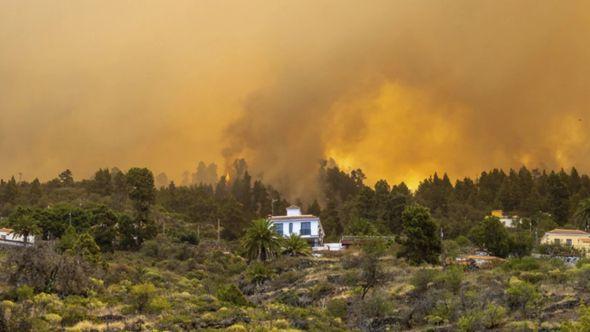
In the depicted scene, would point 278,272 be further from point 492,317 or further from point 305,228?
point 492,317

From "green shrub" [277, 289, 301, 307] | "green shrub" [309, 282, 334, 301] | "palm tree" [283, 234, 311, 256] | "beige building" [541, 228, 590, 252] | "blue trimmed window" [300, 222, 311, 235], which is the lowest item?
"green shrub" [277, 289, 301, 307]

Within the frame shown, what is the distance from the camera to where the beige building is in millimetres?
86506

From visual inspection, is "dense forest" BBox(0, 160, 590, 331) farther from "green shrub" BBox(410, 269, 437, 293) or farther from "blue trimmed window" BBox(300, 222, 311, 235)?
"blue trimmed window" BBox(300, 222, 311, 235)

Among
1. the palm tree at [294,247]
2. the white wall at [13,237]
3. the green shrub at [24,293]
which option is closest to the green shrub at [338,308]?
the green shrub at [24,293]

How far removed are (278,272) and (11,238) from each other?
41252 mm

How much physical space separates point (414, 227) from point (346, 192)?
96815 millimetres

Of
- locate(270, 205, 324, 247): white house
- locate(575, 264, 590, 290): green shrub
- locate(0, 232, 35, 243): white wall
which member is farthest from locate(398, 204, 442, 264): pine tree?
locate(0, 232, 35, 243): white wall

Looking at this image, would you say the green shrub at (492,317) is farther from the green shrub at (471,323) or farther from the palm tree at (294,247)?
the palm tree at (294,247)

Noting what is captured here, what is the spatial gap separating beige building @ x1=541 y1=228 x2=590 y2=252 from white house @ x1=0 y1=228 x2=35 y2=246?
67688 millimetres

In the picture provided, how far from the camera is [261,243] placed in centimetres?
7975

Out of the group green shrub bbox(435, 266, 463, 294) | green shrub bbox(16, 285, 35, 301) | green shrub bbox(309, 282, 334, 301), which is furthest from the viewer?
green shrub bbox(309, 282, 334, 301)

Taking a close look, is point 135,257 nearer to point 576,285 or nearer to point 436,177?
point 576,285

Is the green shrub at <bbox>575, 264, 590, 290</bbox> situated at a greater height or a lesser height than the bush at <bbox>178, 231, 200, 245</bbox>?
lesser

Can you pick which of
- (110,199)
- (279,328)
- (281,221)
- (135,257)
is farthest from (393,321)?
(110,199)
